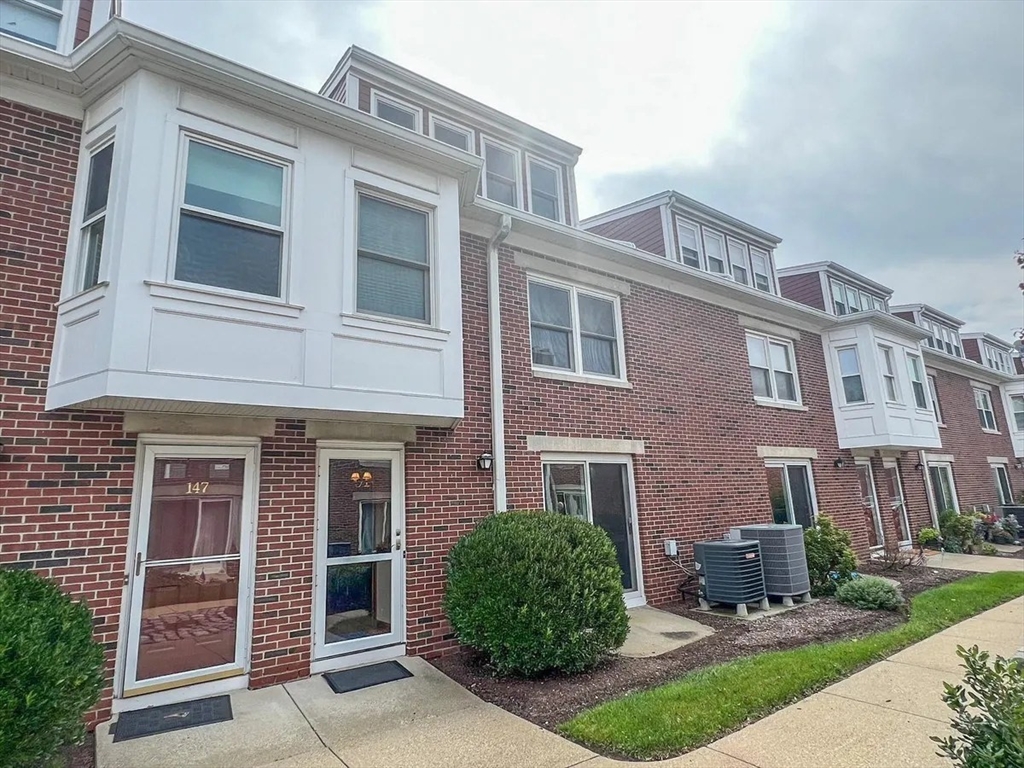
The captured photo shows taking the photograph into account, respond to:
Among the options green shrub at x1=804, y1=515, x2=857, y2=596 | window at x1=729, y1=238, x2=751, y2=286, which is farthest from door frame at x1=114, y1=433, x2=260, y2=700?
window at x1=729, y1=238, x2=751, y2=286

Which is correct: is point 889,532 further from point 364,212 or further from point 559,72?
point 364,212

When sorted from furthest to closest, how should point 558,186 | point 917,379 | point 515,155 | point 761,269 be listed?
point 917,379 → point 761,269 → point 558,186 → point 515,155

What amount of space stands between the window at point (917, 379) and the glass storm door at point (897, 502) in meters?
2.08

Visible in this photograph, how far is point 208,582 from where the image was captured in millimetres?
5176

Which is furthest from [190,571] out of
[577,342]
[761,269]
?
[761,269]

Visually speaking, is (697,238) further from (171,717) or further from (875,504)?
(171,717)

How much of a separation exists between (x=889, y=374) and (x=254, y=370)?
49.7 feet

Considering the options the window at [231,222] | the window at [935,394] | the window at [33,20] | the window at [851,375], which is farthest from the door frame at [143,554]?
the window at [935,394]

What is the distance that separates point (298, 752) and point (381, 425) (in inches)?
128

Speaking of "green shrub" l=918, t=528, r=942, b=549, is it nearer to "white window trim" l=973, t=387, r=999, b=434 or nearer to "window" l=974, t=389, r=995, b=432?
"white window trim" l=973, t=387, r=999, b=434

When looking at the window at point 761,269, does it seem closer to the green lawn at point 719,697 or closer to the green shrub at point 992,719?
the green lawn at point 719,697

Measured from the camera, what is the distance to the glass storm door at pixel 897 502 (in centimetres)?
1416

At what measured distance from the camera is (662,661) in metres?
5.86

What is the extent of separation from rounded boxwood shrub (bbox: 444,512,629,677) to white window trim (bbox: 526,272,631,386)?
2.90m
